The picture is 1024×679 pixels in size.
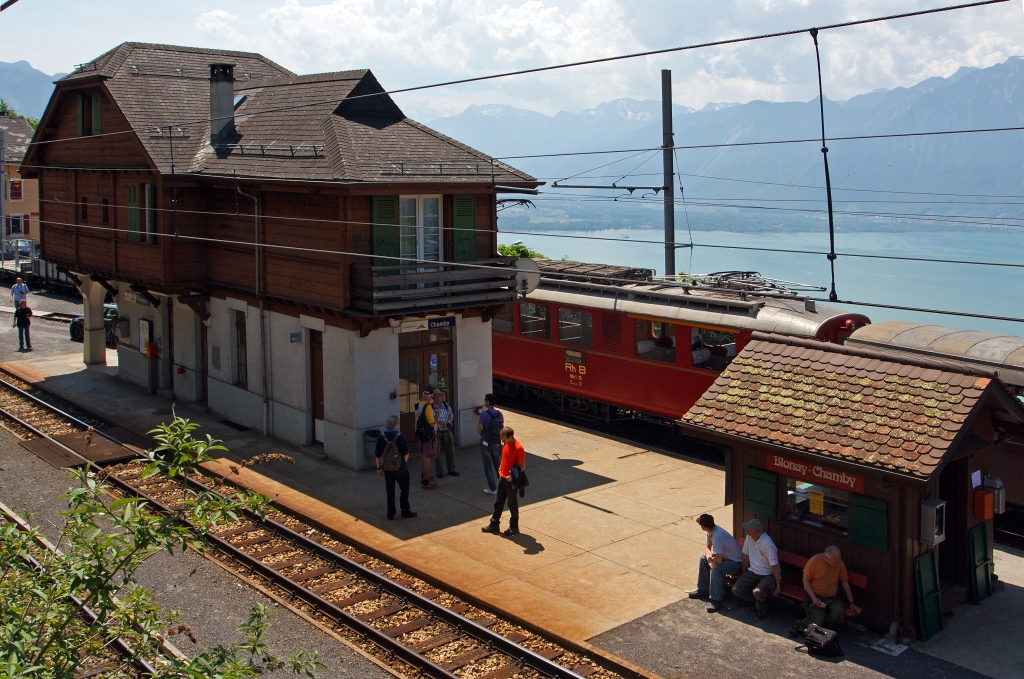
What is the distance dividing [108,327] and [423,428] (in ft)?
50.6

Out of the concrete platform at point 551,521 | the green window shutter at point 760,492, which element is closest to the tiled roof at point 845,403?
the green window shutter at point 760,492

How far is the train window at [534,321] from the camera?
23.1m

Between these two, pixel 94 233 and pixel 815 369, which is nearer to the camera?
pixel 815 369

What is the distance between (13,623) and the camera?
5.73 metres

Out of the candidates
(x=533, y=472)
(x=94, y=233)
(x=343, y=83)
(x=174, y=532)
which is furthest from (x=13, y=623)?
(x=94, y=233)

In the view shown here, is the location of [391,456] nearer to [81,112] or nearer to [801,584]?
[801,584]

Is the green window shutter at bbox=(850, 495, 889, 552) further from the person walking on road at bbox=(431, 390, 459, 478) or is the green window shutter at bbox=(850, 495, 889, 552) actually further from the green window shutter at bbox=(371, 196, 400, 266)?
the green window shutter at bbox=(371, 196, 400, 266)

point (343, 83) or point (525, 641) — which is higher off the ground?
point (343, 83)

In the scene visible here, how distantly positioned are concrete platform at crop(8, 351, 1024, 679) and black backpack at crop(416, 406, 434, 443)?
3.24 feet

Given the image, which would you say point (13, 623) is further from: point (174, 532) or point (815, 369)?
point (815, 369)

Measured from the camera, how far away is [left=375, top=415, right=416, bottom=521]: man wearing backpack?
15594 mm

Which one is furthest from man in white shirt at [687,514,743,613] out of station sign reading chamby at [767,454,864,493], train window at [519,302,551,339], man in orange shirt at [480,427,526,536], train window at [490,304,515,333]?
train window at [490,304,515,333]

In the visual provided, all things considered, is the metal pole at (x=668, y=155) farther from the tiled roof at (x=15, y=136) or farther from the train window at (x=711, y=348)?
the tiled roof at (x=15, y=136)

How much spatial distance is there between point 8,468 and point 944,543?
16.1m
